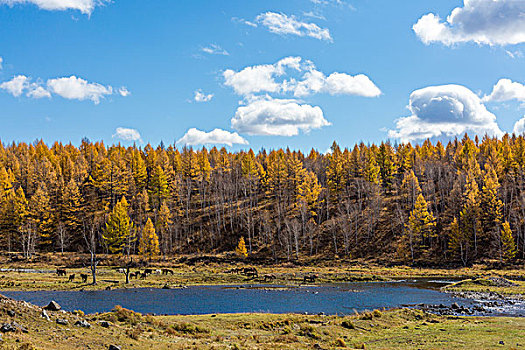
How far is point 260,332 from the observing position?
92.3ft

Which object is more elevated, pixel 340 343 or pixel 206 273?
pixel 340 343

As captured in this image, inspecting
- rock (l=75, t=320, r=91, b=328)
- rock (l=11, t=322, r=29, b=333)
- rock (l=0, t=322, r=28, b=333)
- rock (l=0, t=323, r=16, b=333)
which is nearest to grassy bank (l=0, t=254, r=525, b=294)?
rock (l=75, t=320, r=91, b=328)

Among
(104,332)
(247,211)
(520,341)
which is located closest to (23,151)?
(247,211)

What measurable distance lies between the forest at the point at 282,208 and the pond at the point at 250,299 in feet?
109

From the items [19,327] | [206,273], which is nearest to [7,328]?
[19,327]

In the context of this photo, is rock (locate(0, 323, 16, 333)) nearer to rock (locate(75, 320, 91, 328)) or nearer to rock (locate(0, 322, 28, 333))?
rock (locate(0, 322, 28, 333))

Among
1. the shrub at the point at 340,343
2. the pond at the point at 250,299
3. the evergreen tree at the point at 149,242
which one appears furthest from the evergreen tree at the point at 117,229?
the shrub at the point at 340,343

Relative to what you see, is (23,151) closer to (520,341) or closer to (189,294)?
(189,294)

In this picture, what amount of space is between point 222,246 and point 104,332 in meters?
79.2

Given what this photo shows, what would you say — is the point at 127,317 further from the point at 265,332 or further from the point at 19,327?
the point at 265,332

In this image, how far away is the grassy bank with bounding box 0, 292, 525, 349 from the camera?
20.3 metres

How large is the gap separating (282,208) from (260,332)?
84.0 metres

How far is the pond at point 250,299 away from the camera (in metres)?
40.9

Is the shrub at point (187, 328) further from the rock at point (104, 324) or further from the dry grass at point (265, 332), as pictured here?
the rock at point (104, 324)
